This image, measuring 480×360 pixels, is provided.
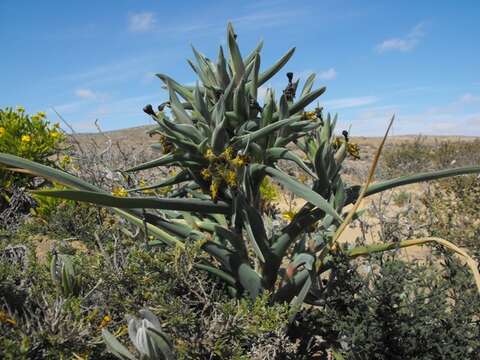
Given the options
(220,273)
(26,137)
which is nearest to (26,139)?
(26,137)

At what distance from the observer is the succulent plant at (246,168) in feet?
5.73

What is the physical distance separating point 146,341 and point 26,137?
15.2 feet

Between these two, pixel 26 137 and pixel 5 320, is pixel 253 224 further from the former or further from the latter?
pixel 26 137

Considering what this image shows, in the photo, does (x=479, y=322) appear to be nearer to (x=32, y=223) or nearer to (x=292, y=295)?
(x=292, y=295)

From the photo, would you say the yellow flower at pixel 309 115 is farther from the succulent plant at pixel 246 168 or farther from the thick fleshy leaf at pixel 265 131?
the thick fleshy leaf at pixel 265 131

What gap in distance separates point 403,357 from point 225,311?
2.49ft

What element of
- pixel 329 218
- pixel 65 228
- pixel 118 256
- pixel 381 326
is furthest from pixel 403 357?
pixel 65 228

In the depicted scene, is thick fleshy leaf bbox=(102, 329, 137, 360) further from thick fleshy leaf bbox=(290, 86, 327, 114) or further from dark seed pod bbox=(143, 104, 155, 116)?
thick fleshy leaf bbox=(290, 86, 327, 114)

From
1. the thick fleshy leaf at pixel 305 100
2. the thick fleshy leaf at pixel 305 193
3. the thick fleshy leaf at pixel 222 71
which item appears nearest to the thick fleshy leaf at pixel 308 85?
the thick fleshy leaf at pixel 305 100

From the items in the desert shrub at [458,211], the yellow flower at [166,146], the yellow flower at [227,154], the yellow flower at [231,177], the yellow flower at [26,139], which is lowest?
the desert shrub at [458,211]

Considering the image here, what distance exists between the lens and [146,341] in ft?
4.52

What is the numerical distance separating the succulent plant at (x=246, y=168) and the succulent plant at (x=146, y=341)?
16.3 inches

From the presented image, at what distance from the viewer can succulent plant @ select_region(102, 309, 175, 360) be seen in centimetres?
138

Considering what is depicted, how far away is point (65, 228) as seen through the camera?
4.17 metres
